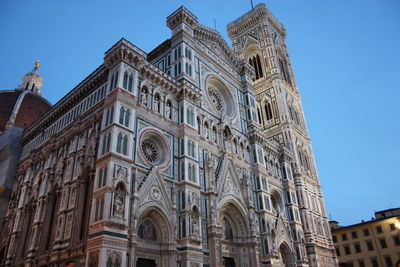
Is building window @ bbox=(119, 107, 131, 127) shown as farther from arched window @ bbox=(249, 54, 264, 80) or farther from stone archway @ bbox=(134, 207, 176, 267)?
arched window @ bbox=(249, 54, 264, 80)

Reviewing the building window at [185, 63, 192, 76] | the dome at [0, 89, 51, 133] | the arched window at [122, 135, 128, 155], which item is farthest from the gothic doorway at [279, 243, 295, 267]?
the dome at [0, 89, 51, 133]

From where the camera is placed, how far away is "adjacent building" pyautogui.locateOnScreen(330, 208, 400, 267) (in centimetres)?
4362

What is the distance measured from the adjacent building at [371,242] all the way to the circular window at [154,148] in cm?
3688

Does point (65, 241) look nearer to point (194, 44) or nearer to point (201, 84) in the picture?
point (201, 84)

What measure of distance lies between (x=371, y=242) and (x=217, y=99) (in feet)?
110

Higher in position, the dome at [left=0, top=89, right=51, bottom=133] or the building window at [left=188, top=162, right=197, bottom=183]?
the dome at [left=0, top=89, right=51, bottom=133]

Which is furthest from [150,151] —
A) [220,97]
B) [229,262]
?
[220,97]

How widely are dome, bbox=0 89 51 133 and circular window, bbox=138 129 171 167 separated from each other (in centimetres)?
3160

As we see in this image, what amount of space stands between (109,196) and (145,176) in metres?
2.94

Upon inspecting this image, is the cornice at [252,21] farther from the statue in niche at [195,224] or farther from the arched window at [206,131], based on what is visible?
the statue in niche at [195,224]

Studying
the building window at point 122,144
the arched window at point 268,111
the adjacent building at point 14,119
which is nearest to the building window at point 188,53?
the building window at point 122,144

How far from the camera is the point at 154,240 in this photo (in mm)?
17469

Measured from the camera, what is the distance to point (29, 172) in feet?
84.6

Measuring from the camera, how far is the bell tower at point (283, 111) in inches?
1318
